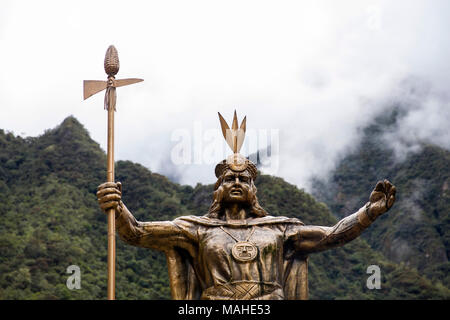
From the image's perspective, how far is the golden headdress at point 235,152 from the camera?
14.1 meters

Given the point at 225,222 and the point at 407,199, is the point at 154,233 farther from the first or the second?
the point at 407,199

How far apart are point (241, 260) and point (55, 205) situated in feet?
109

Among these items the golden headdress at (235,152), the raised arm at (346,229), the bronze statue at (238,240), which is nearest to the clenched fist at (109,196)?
the bronze statue at (238,240)

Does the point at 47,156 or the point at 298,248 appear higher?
the point at 47,156

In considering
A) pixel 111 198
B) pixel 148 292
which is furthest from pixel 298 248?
pixel 148 292

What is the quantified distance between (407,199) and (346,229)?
3421 centimetres

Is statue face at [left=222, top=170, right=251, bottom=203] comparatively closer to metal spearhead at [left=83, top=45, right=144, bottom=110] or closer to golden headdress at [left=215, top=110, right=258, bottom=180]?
golden headdress at [left=215, top=110, right=258, bottom=180]

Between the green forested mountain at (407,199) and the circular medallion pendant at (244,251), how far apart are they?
1248 inches

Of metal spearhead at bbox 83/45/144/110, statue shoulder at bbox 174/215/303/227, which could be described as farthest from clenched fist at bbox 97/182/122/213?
statue shoulder at bbox 174/215/303/227

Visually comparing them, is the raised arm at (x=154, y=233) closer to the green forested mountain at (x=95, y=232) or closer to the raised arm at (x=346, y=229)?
the raised arm at (x=346, y=229)

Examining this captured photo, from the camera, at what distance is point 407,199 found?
1852 inches
